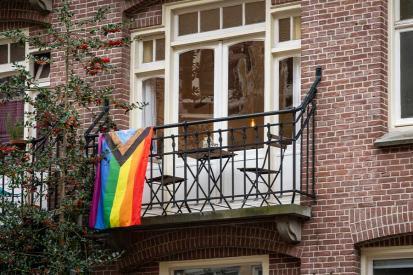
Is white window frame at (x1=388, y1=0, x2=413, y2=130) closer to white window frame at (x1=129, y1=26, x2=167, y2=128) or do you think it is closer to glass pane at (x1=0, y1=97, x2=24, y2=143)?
white window frame at (x1=129, y1=26, x2=167, y2=128)

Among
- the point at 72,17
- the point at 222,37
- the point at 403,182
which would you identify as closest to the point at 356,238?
the point at 403,182

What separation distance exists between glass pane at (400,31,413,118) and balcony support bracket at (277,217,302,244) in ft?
6.41

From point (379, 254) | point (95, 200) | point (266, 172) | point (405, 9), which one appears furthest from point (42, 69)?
point (379, 254)

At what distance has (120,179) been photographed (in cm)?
1836

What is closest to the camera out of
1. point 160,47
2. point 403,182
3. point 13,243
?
point 403,182

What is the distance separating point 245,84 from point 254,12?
1009 mm

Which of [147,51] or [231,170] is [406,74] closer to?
[231,170]

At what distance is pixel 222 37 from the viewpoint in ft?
63.3

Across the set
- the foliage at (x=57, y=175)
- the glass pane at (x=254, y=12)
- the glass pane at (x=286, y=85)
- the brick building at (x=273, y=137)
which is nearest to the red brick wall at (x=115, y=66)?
the brick building at (x=273, y=137)

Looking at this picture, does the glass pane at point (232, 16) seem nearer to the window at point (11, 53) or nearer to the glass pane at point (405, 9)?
the glass pane at point (405, 9)

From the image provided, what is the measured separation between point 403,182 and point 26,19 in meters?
6.91

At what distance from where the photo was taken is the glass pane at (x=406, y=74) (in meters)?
17.7

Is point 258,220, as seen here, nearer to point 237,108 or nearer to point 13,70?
point 237,108

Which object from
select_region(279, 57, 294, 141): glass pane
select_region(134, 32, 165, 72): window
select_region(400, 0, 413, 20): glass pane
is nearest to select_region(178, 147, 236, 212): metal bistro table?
select_region(279, 57, 294, 141): glass pane
